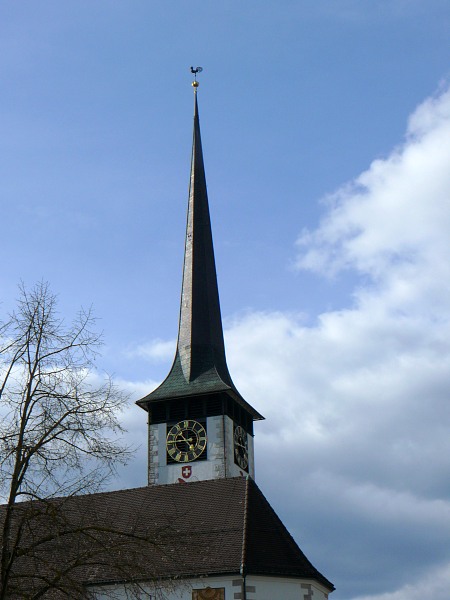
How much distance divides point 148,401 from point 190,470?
3767mm

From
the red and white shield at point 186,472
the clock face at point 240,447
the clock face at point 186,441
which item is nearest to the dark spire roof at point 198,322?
the clock face at point 240,447

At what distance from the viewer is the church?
1567 centimetres

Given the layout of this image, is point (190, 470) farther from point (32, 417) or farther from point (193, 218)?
point (32, 417)

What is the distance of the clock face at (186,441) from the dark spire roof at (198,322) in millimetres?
1391

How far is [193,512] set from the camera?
92.5 ft

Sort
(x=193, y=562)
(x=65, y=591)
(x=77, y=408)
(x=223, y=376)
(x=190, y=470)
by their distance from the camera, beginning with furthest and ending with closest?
(x=223, y=376) < (x=190, y=470) < (x=193, y=562) < (x=77, y=408) < (x=65, y=591)

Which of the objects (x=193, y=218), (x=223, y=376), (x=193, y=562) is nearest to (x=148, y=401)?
(x=223, y=376)

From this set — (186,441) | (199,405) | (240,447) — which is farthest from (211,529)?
(240,447)

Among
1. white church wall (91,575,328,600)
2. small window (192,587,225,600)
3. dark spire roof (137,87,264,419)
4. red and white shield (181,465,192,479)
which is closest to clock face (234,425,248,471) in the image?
dark spire roof (137,87,264,419)

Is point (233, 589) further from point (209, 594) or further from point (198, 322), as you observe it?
point (198, 322)

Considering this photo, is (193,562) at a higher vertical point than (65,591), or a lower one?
higher

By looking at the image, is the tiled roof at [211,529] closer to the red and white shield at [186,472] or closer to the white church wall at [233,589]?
the white church wall at [233,589]

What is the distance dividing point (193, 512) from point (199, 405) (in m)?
9.78

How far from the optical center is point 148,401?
126 feet
